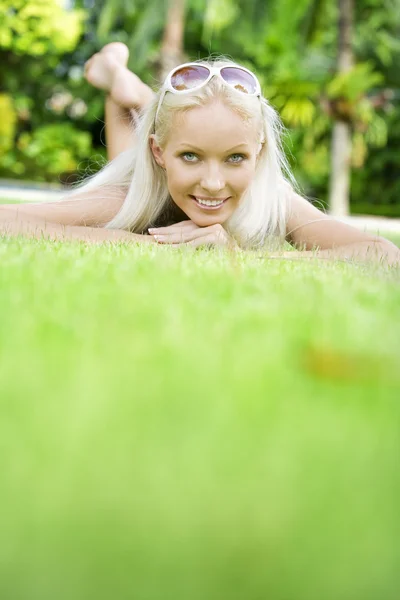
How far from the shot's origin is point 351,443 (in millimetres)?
923

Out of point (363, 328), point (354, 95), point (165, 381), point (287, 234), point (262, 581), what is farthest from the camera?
point (354, 95)

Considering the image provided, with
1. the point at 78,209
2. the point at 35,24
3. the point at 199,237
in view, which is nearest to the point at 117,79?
the point at 78,209

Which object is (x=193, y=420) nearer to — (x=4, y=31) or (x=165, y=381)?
(x=165, y=381)

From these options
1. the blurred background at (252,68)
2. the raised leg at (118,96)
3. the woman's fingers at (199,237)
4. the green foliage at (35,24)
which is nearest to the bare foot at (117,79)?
the raised leg at (118,96)

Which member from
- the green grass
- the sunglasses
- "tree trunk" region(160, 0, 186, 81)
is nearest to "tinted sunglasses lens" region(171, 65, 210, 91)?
the sunglasses

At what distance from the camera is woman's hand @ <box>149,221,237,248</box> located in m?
3.68

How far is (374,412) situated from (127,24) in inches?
1250

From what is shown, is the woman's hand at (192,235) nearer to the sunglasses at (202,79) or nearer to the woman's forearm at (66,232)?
the woman's forearm at (66,232)

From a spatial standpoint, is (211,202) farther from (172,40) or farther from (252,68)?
(252,68)

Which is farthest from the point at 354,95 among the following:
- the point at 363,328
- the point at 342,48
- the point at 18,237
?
the point at 363,328

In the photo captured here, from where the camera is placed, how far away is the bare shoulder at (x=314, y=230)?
4.14 m

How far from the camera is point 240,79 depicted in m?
4.11

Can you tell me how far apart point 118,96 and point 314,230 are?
8.51ft

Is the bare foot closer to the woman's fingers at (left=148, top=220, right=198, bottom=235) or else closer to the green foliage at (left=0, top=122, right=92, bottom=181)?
the woman's fingers at (left=148, top=220, right=198, bottom=235)
